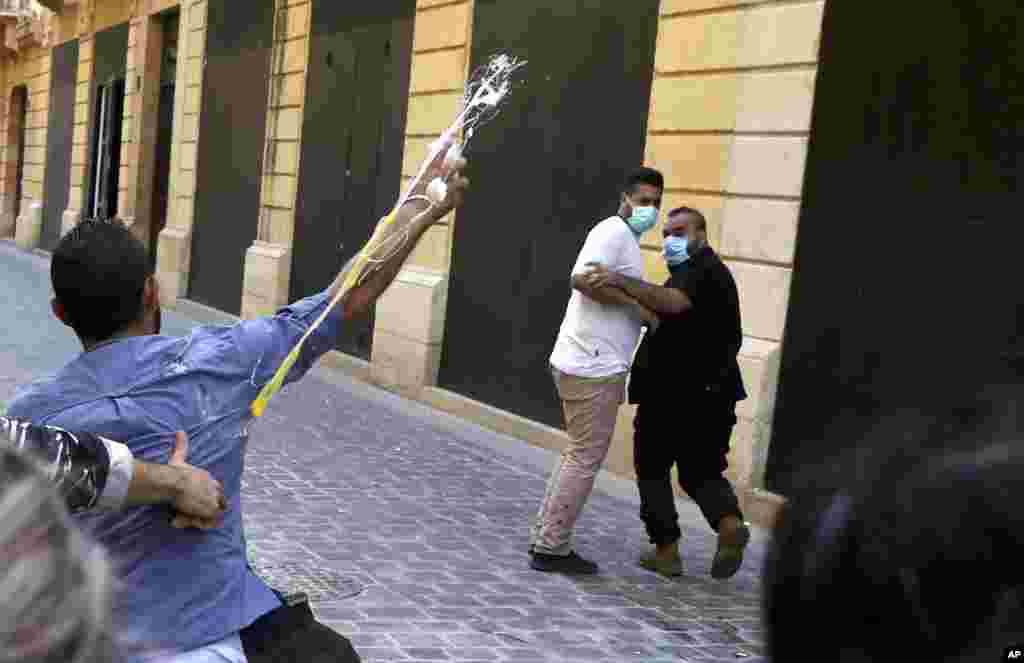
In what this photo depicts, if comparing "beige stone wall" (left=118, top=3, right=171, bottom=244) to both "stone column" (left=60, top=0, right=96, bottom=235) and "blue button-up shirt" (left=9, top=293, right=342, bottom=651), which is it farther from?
"blue button-up shirt" (left=9, top=293, right=342, bottom=651)

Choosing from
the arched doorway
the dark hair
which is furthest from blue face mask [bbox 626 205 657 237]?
the arched doorway

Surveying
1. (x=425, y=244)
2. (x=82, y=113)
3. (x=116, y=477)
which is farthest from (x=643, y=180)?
(x=82, y=113)

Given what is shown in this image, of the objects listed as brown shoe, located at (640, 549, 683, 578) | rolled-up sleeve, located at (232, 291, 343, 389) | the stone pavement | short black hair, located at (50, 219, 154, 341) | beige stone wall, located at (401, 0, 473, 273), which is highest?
beige stone wall, located at (401, 0, 473, 273)

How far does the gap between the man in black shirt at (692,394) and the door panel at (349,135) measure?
680 cm

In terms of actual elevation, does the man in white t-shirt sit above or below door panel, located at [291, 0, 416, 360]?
below

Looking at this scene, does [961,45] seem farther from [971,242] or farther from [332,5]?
[332,5]

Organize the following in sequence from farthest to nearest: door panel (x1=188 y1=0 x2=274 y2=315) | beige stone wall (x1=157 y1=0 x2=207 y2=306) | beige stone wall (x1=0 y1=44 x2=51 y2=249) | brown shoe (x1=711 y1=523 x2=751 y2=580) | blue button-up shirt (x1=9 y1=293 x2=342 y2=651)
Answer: beige stone wall (x1=0 y1=44 x2=51 y2=249), beige stone wall (x1=157 y1=0 x2=207 y2=306), door panel (x1=188 y1=0 x2=274 y2=315), brown shoe (x1=711 y1=523 x2=751 y2=580), blue button-up shirt (x1=9 y1=293 x2=342 y2=651)

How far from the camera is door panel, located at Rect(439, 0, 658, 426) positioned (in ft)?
31.1

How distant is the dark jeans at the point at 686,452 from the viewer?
19.8ft

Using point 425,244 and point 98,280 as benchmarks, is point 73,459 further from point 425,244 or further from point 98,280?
point 425,244

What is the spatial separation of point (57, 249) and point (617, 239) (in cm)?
388

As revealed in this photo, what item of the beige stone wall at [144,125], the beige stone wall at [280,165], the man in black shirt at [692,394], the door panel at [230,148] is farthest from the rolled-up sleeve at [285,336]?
the beige stone wall at [144,125]

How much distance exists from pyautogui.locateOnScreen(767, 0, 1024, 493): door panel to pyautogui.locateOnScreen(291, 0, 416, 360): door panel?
18.7ft

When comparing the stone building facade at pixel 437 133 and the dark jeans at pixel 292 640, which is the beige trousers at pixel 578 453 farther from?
the dark jeans at pixel 292 640
